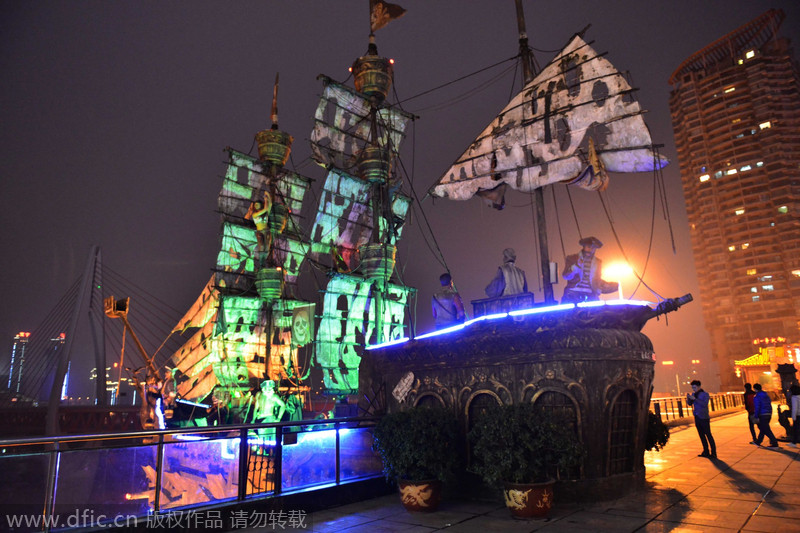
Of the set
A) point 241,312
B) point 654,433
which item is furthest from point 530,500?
point 241,312

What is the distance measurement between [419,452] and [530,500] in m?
1.94

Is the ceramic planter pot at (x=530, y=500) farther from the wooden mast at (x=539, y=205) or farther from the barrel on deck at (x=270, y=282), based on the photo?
the barrel on deck at (x=270, y=282)

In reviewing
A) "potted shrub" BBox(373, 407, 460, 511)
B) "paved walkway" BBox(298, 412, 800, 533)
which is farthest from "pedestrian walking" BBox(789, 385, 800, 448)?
"potted shrub" BBox(373, 407, 460, 511)

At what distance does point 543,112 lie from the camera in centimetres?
1341

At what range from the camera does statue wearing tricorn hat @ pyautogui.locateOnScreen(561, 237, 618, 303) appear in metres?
9.66

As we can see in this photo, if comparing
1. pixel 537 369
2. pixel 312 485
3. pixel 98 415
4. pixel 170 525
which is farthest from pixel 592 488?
pixel 98 415

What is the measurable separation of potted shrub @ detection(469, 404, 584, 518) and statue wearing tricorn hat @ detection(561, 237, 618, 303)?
10.0 feet

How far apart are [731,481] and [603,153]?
797 centimetres

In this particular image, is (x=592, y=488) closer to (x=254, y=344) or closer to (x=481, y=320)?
(x=481, y=320)

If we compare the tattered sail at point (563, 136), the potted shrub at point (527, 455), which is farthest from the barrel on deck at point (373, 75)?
the potted shrub at point (527, 455)

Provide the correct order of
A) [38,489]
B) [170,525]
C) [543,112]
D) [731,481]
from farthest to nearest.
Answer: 1. [543,112]
2. [731,481]
3. [170,525]
4. [38,489]

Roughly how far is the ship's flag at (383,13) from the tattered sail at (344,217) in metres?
14.2

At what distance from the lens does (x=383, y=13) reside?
73.7 feet

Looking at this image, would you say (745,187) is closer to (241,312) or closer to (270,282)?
(270,282)
